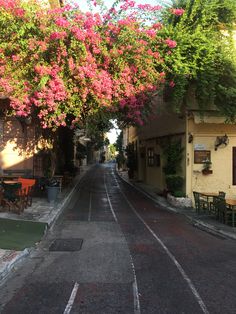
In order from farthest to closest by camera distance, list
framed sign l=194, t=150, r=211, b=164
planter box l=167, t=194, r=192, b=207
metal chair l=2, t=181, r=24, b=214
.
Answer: framed sign l=194, t=150, r=211, b=164, planter box l=167, t=194, r=192, b=207, metal chair l=2, t=181, r=24, b=214

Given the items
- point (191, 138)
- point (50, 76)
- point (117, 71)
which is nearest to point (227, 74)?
point (191, 138)

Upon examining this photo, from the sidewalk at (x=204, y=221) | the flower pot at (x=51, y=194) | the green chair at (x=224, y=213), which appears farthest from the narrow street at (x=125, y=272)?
the flower pot at (x=51, y=194)

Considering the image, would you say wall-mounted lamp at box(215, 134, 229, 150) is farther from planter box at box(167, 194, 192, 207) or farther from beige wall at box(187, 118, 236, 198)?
planter box at box(167, 194, 192, 207)

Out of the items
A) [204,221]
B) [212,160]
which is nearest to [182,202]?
[212,160]

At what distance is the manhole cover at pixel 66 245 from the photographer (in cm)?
972

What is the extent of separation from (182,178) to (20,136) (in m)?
7.29

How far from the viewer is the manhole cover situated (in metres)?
9.72

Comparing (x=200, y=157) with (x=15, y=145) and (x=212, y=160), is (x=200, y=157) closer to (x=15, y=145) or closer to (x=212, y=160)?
(x=212, y=160)

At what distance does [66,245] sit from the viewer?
→ 10.2 m

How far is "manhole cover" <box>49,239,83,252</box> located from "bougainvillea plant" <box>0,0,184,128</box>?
5011mm

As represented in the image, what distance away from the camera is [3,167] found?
1880 centimetres

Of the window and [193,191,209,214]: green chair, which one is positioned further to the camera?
the window

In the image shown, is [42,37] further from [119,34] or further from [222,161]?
[222,161]

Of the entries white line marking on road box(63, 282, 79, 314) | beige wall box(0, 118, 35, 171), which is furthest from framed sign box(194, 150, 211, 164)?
white line marking on road box(63, 282, 79, 314)
